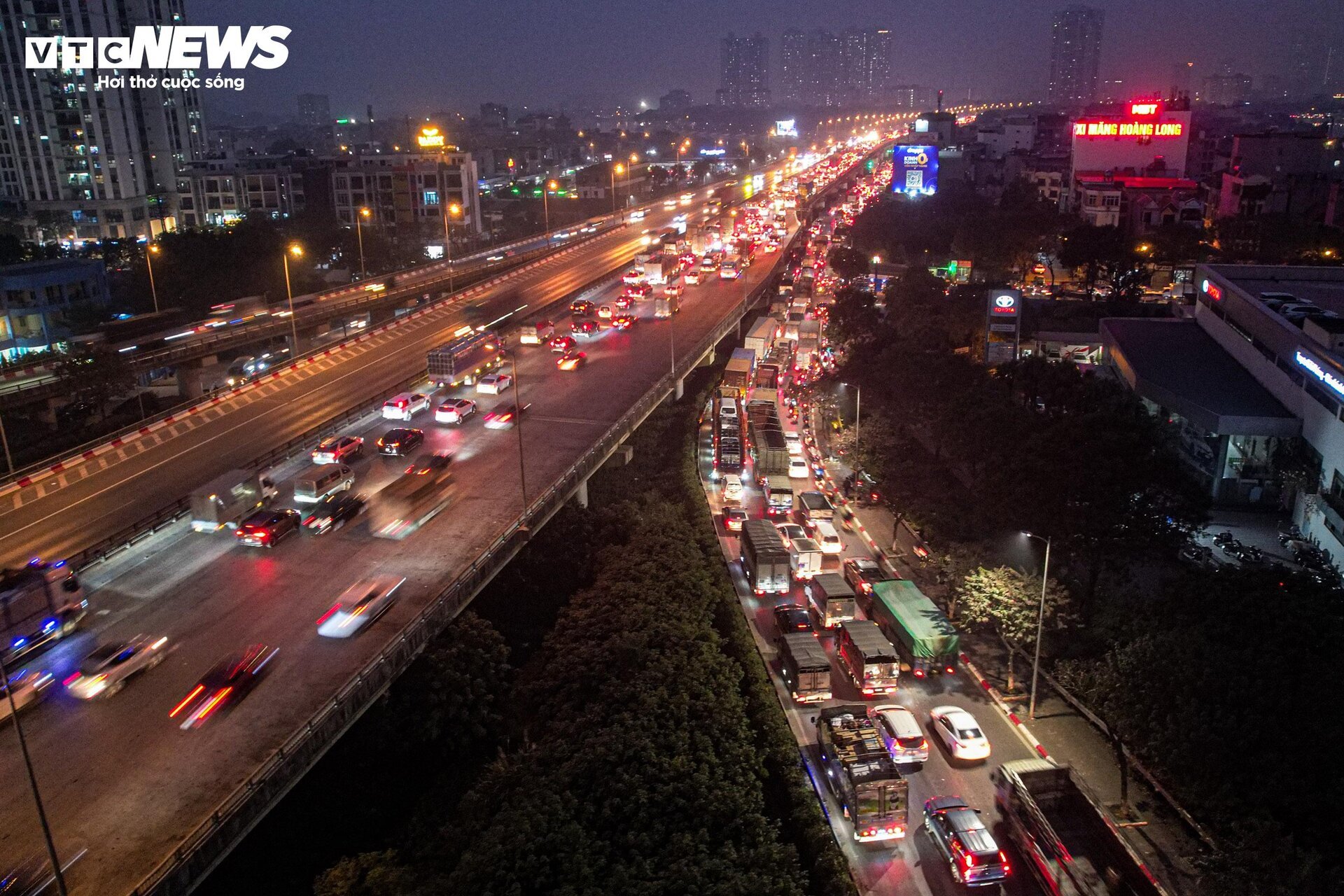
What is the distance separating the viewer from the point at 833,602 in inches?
1052

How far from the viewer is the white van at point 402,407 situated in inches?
1432

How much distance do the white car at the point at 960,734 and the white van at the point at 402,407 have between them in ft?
77.8

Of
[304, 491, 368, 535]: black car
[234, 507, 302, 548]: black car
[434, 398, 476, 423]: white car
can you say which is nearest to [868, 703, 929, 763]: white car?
[304, 491, 368, 535]: black car

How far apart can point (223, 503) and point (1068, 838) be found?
2337 cm

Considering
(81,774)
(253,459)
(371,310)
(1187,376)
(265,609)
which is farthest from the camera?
(371,310)

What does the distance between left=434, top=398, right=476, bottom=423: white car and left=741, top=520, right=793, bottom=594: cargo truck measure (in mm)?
13217

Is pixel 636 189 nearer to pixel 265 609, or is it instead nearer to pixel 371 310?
pixel 371 310

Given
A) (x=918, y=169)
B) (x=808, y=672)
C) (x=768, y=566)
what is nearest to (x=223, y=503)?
(x=768, y=566)

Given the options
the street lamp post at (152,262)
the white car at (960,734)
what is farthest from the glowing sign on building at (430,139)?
the white car at (960,734)

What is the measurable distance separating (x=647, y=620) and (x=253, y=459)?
1622 cm

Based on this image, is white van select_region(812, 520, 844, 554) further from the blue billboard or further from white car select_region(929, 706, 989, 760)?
the blue billboard

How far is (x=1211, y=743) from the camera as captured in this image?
17.4m

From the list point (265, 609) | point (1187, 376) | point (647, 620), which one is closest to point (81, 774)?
point (265, 609)

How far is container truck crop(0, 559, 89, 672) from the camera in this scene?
64.2 feet
